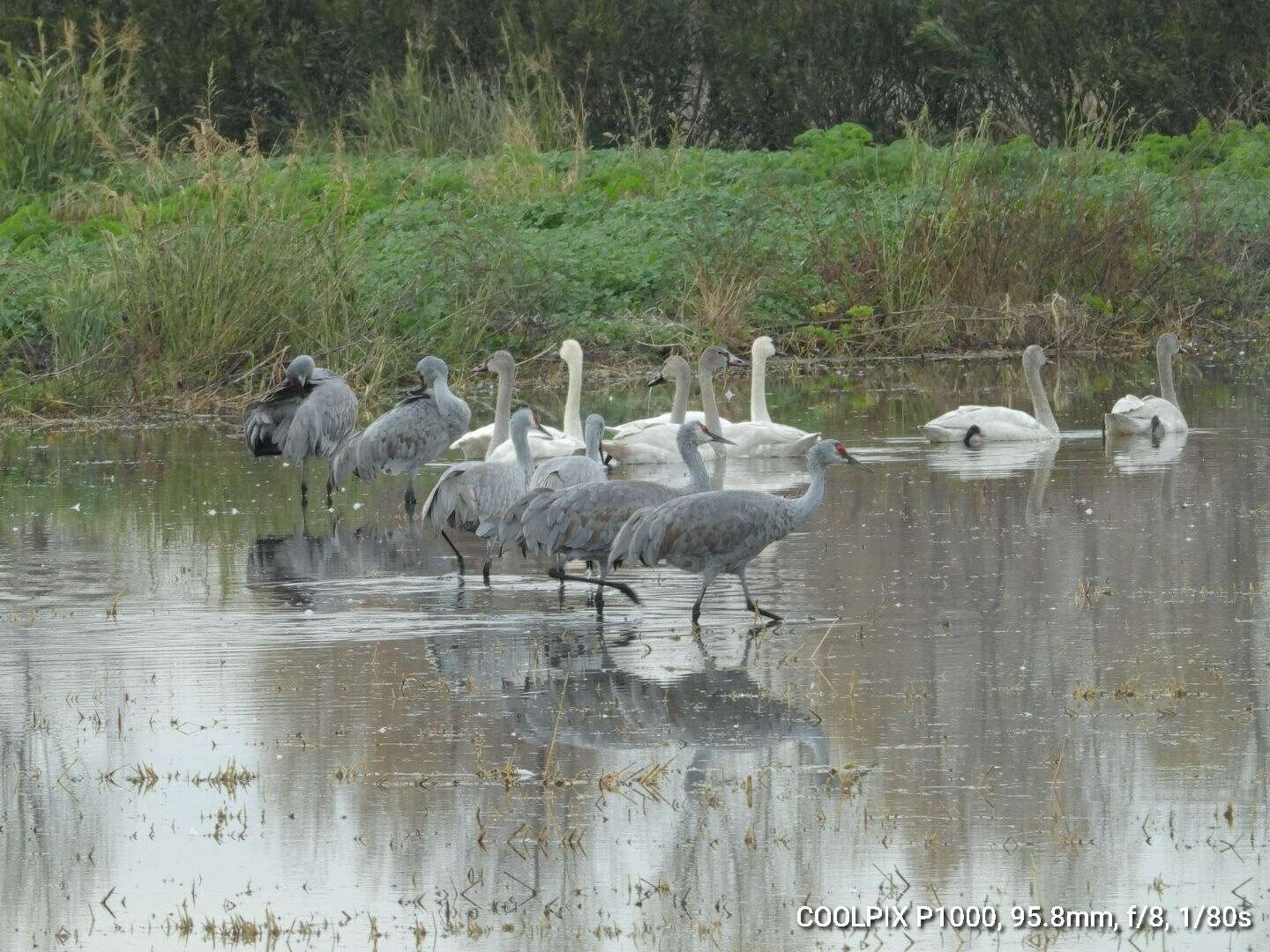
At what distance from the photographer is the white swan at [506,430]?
14609 mm

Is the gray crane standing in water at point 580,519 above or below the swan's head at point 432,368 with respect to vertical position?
below

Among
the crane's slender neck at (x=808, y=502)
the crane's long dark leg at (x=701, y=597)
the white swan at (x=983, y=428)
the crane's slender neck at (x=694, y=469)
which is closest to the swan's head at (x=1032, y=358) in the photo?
the white swan at (x=983, y=428)

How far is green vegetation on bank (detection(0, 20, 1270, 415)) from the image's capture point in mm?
18484

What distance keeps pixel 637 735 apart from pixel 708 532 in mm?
1779

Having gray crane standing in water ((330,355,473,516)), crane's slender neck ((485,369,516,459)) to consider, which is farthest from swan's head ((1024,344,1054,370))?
gray crane standing in water ((330,355,473,516))

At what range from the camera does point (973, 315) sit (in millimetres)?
22297

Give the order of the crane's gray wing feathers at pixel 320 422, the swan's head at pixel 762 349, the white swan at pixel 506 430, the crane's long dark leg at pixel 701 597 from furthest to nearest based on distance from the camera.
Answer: the swan's head at pixel 762 349, the white swan at pixel 506 430, the crane's gray wing feathers at pixel 320 422, the crane's long dark leg at pixel 701 597

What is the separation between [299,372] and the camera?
14.4m

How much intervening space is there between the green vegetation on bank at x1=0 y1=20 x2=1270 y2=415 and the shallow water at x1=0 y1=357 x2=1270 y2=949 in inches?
243

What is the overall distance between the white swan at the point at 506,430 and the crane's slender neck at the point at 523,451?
2.13 meters

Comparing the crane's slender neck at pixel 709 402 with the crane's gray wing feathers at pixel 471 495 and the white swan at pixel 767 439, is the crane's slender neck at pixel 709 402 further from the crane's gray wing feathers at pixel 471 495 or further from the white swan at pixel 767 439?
the crane's gray wing feathers at pixel 471 495

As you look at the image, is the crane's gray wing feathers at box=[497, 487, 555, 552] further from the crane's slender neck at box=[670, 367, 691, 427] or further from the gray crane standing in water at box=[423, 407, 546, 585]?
the crane's slender neck at box=[670, 367, 691, 427]

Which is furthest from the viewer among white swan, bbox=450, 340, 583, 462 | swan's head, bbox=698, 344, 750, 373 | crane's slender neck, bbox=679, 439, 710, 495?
swan's head, bbox=698, 344, 750, 373

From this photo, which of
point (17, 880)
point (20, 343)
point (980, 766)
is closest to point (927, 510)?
point (980, 766)
